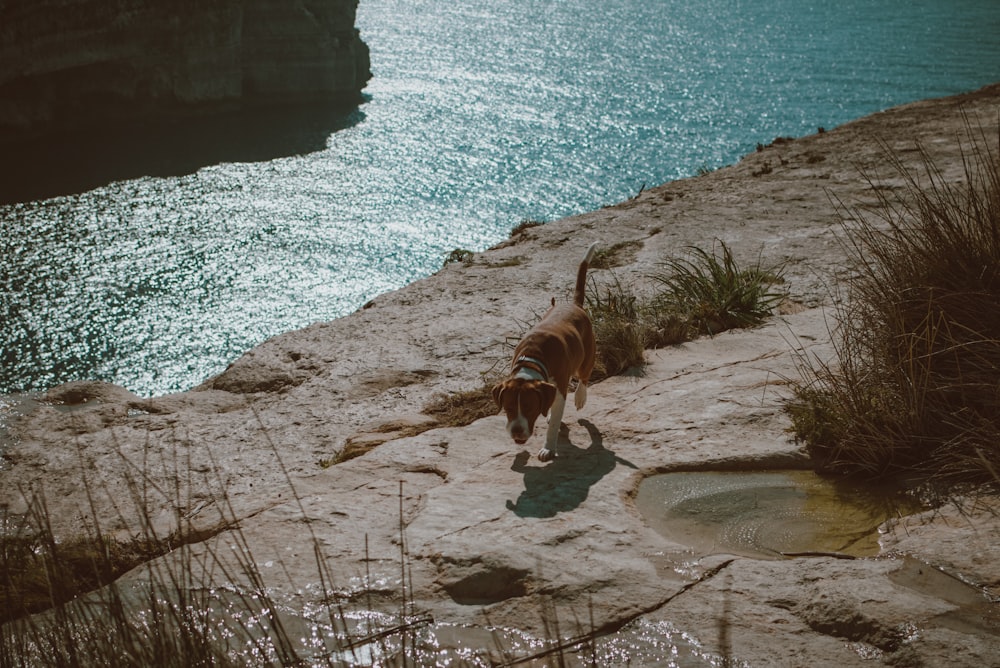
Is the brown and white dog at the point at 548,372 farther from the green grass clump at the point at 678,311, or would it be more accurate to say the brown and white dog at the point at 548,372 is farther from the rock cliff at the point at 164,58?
the rock cliff at the point at 164,58

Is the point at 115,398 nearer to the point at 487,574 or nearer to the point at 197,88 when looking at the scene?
the point at 487,574

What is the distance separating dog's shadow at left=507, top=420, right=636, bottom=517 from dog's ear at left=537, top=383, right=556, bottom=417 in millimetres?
392

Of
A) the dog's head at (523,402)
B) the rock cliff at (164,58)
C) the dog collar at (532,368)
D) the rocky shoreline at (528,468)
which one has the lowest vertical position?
the rocky shoreline at (528,468)

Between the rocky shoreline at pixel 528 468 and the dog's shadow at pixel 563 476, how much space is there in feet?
0.05

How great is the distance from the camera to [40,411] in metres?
8.45

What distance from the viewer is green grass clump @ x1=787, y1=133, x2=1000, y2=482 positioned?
4.94 meters

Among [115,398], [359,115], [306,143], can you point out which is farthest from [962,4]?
[115,398]

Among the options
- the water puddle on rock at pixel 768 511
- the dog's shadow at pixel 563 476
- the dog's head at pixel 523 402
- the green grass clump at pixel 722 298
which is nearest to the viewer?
the water puddle on rock at pixel 768 511

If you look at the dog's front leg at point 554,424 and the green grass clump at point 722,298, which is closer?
the dog's front leg at point 554,424

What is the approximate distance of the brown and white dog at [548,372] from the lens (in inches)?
217

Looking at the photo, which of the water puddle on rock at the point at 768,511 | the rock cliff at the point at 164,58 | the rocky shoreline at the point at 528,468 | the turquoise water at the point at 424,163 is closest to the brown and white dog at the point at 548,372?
the rocky shoreline at the point at 528,468

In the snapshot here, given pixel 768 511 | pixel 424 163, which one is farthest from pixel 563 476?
pixel 424 163

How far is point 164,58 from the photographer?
39.2m

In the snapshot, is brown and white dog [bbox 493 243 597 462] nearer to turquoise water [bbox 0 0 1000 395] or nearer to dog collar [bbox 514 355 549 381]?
dog collar [bbox 514 355 549 381]
